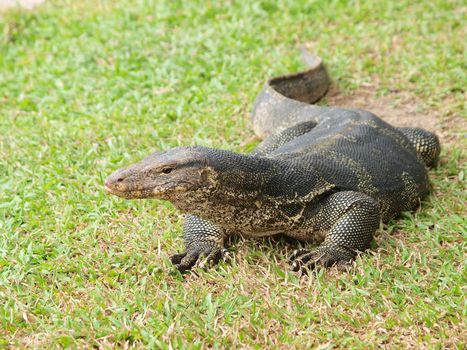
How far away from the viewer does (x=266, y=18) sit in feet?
29.2

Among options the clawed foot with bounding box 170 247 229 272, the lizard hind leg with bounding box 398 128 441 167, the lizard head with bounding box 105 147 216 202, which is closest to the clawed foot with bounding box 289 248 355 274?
the clawed foot with bounding box 170 247 229 272

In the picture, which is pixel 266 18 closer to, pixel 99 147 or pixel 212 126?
pixel 212 126

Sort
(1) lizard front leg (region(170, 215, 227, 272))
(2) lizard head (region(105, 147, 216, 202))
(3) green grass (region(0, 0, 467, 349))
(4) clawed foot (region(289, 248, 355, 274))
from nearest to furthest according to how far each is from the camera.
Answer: (3) green grass (region(0, 0, 467, 349))
(2) lizard head (region(105, 147, 216, 202))
(4) clawed foot (region(289, 248, 355, 274))
(1) lizard front leg (region(170, 215, 227, 272))

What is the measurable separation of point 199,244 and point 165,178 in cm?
71

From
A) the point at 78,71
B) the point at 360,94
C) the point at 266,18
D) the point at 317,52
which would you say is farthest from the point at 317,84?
the point at 78,71

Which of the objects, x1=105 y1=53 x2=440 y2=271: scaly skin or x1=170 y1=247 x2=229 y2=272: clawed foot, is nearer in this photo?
x1=105 y1=53 x2=440 y2=271: scaly skin

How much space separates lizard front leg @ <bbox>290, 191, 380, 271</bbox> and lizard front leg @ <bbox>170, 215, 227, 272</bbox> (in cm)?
49

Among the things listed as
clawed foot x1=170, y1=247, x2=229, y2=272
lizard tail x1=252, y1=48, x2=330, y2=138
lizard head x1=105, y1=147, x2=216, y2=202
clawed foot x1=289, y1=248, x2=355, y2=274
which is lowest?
clawed foot x1=289, y1=248, x2=355, y2=274

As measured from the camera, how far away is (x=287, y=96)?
6922mm

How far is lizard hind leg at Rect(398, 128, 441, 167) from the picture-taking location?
18.5 feet

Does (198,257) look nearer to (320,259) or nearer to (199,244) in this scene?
(199,244)

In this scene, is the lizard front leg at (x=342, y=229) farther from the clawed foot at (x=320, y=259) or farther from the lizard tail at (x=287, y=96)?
the lizard tail at (x=287, y=96)

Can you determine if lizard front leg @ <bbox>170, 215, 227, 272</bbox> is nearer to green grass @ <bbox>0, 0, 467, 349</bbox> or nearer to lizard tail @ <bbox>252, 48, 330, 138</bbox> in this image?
green grass @ <bbox>0, 0, 467, 349</bbox>

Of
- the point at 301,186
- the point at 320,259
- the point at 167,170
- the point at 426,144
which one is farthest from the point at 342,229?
the point at 426,144
